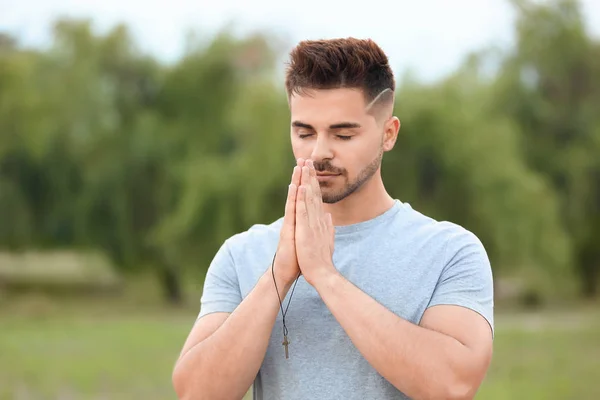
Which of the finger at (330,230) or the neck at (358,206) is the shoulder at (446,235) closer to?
the neck at (358,206)

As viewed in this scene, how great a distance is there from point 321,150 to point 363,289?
396 millimetres

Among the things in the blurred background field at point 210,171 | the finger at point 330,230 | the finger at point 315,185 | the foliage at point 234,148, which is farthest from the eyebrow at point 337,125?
the foliage at point 234,148

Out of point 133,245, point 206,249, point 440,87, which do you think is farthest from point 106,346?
point 440,87

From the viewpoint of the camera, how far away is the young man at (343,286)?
7.93 ft

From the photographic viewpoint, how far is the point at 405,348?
2389mm

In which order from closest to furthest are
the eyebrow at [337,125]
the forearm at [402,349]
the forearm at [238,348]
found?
the forearm at [402,349] → the forearm at [238,348] → the eyebrow at [337,125]

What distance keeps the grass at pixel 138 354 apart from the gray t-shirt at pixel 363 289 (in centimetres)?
987

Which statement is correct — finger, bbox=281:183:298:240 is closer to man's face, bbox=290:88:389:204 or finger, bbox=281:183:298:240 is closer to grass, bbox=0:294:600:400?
man's face, bbox=290:88:389:204

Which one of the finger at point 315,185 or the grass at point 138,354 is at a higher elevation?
the finger at point 315,185

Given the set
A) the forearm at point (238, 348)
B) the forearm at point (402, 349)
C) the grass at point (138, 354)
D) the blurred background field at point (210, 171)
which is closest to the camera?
the forearm at point (402, 349)

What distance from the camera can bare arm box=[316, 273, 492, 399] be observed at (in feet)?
7.81

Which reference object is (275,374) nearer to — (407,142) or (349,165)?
(349,165)

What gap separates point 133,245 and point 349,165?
67.6 feet

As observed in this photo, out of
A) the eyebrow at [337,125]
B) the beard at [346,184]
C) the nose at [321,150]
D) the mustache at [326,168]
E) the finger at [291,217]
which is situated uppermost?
the eyebrow at [337,125]
